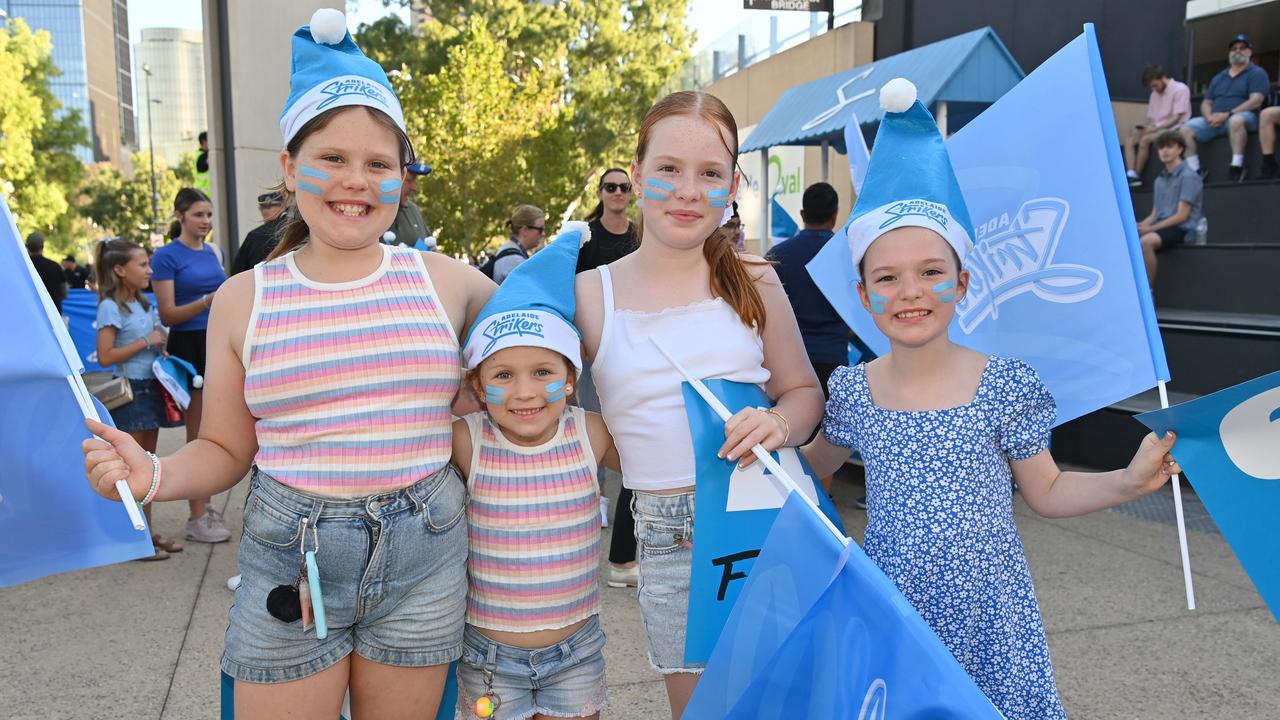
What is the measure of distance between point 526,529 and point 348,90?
3.26 feet

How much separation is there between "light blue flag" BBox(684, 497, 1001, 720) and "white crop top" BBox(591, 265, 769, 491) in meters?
0.43

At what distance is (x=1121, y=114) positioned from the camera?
1376cm

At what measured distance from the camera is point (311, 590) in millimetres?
1860

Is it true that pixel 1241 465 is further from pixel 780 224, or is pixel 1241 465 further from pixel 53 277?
pixel 780 224

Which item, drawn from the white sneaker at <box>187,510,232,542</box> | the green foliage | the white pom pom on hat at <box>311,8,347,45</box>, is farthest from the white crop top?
the green foliage

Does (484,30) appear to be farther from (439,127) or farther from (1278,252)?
(1278,252)

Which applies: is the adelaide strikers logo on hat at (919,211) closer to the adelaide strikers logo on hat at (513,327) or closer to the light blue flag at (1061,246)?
the light blue flag at (1061,246)

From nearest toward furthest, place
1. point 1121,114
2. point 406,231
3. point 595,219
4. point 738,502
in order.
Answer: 1. point 738,502
2. point 406,231
3. point 595,219
4. point 1121,114

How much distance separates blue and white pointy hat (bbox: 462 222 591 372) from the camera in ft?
6.69

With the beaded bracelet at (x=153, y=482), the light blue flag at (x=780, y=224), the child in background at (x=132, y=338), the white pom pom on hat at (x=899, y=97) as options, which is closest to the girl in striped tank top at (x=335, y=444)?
the beaded bracelet at (x=153, y=482)

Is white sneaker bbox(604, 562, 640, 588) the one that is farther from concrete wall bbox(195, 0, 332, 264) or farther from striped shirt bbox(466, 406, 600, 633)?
concrete wall bbox(195, 0, 332, 264)

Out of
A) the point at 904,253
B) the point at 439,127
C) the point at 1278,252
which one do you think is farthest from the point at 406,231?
the point at 439,127

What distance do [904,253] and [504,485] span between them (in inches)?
39.3

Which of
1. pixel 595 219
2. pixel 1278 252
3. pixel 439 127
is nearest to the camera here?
pixel 595 219
